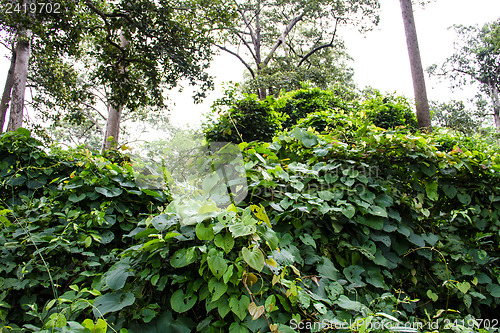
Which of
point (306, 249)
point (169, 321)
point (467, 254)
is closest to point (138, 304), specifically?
point (169, 321)

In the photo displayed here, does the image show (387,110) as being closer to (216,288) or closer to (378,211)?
(378,211)

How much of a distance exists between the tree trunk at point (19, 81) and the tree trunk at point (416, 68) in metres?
9.59

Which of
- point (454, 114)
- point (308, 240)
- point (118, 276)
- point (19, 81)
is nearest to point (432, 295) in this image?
point (308, 240)

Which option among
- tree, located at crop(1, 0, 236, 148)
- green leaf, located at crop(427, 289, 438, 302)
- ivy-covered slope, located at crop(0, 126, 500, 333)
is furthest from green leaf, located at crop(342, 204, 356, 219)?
tree, located at crop(1, 0, 236, 148)

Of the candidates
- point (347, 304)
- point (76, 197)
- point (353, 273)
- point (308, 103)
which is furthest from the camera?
point (308, 103)

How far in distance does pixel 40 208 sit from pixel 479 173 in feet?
10.1

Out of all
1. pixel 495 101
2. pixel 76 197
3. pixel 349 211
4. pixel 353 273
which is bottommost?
pixel 353 273

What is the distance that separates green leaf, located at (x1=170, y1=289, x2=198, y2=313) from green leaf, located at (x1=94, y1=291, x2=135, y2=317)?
14 cm

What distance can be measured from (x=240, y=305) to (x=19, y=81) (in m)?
8.56

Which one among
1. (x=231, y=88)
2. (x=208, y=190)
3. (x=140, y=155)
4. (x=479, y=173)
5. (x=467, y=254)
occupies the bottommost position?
(x=467, y=254)

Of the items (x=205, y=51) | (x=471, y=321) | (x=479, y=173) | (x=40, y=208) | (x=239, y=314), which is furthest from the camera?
(x=205, y=51)

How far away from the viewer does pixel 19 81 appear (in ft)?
22.1

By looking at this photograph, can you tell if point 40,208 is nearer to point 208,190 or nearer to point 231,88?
point 208,190

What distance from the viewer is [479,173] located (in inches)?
70.9
